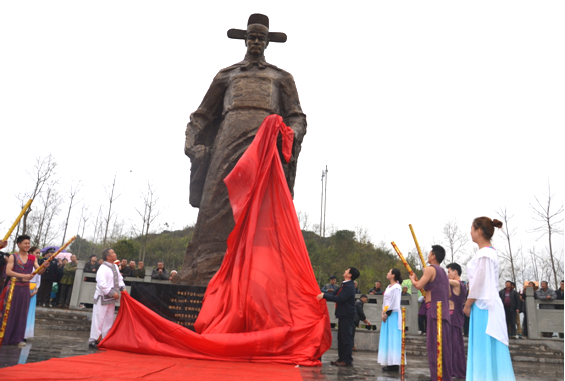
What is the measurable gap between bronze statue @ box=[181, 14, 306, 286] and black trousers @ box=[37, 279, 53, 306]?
6589mm

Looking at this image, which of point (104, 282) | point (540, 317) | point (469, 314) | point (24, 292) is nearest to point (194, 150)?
point (104, 282)

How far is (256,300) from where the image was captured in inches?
179

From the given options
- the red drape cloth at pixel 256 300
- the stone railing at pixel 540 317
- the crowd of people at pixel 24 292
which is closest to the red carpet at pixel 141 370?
the red drape cloth at pixel 256 300

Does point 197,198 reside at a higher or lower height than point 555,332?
higher

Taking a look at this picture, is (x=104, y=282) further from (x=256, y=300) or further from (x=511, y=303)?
(x=511, y=303)

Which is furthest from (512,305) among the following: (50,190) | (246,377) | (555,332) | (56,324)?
(50,190)

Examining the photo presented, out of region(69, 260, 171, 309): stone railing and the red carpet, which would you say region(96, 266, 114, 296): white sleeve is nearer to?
the red carpet

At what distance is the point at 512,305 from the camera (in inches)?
415

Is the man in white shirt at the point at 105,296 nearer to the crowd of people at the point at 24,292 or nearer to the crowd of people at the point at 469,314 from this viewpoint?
the crowd of people at the point at 24,292

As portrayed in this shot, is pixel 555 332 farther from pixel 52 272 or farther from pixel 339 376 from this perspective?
pixel 52 272

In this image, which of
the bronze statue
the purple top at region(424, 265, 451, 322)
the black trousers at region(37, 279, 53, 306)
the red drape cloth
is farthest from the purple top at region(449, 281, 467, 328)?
the black trousers at region(37, 279, 53, 306)

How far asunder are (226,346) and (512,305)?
908 centimetres

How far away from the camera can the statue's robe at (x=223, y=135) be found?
5.80 m

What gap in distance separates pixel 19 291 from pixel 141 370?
3352mm
